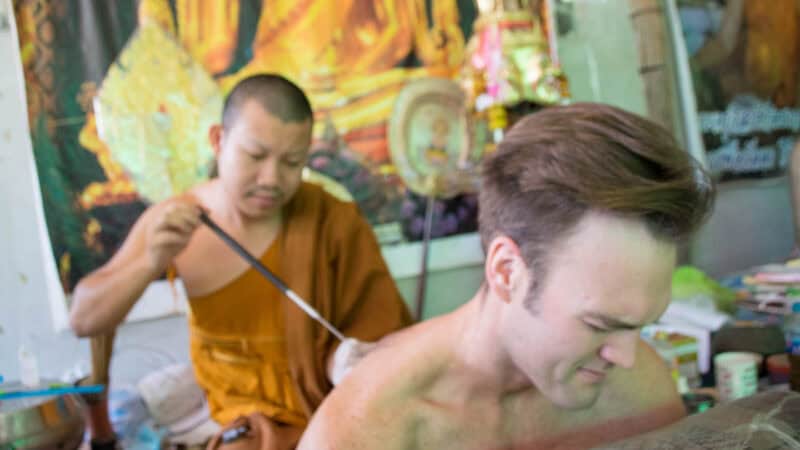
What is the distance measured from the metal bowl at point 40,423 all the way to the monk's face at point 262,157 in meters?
0.68

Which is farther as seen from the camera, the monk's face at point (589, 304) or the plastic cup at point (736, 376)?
the plastic cup at point (736, 376)

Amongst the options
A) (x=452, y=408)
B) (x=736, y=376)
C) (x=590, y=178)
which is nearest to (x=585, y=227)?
(x=590, y=178)

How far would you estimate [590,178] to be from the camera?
819mm

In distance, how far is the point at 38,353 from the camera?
1515 millimetres

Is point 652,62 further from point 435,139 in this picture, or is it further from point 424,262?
point 424,262

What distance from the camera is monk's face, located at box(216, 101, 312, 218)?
5.77 feet

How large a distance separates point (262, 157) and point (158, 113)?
606 millimetres

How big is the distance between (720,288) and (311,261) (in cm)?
152

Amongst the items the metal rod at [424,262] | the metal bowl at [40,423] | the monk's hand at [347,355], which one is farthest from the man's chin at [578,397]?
the metal rod at [424,262]

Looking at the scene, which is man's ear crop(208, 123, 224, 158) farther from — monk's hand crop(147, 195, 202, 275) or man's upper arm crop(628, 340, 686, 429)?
man's upper arm crop(628, 340, 686, 429)

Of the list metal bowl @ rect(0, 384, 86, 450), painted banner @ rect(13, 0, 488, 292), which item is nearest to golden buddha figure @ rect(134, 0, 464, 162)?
painted banner @ rect(13, 0, 488, 292)

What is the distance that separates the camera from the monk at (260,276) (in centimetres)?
173

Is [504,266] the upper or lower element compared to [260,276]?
upper

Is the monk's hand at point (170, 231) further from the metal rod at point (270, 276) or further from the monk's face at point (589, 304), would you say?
the monk's face at point (589, 304)
